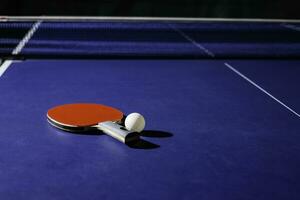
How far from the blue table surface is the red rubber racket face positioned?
92mm

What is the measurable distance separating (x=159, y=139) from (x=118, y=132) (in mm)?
362

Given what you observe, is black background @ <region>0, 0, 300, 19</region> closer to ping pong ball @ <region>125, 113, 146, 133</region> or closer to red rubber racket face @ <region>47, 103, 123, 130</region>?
red rubber racket face @ <region>47, 103, 123, 130</region>

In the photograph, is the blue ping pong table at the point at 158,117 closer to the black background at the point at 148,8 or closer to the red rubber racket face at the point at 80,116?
the red rubber racket face at the point at 80,116

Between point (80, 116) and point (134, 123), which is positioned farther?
point (80, 116)

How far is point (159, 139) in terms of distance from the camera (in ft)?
13.1

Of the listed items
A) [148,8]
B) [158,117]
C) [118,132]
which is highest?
[148,8]

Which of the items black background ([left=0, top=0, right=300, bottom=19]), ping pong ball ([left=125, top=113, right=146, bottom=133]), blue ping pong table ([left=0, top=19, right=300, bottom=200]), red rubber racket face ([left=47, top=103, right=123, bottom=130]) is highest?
black background ([left=0, top=0, right=300, bottom=19])

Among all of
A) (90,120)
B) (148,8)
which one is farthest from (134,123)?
(148,8)

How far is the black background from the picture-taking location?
10.8 meters

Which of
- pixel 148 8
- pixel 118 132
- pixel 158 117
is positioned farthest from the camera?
pixel 148 8

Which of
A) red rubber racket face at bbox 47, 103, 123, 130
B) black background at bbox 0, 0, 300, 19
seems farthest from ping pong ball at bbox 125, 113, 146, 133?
black background at bbox 0, 0, 300, 19

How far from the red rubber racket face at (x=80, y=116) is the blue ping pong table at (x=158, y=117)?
3.7 inches

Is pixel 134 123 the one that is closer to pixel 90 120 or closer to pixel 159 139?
pixel 159 139

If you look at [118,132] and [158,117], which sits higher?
[118,132]
